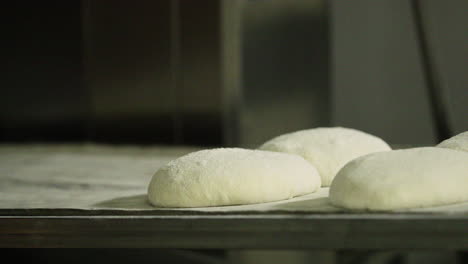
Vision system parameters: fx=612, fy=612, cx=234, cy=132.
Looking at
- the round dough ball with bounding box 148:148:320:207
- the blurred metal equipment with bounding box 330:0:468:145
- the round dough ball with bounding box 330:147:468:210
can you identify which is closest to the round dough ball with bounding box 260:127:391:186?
the round dough ball with bounding box 148:148:320:207

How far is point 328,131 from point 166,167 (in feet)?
1.23

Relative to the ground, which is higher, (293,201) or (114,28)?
(114,28)

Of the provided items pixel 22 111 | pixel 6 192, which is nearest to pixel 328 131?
pixel 6 192

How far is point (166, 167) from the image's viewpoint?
3.22 feet

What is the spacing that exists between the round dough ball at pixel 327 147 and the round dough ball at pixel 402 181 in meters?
0.22

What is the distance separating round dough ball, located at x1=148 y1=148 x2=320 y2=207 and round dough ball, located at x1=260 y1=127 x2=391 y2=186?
0.12 m

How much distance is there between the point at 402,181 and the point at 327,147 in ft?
1.09

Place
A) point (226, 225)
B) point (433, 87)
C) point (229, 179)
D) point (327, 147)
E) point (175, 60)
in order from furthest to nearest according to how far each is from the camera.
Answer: point (175, 60) < point (433, 87) < point (327, 147) < point (229, 179) < point (226, 225)

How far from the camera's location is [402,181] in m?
0.81

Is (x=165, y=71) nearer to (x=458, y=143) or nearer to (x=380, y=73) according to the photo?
(x=380, y=73)

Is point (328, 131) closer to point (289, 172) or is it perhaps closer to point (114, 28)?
point (289, 172)

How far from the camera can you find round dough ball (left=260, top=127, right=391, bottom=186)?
3.65 feet

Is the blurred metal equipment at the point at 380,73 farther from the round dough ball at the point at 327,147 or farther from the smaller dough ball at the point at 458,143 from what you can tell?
the smaller dough ball at the point at 458,143

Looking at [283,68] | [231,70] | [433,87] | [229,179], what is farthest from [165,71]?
[229,179]
